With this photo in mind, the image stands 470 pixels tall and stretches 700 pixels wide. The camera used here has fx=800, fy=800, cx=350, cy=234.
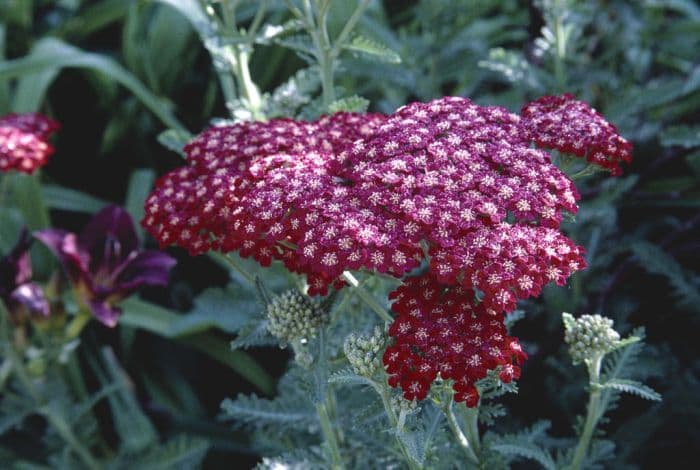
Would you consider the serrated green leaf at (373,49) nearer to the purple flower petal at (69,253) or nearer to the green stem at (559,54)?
the green stem at (559,54)

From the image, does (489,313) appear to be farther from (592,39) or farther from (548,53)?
(592,39)

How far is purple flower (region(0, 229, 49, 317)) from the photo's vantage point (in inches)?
67.8

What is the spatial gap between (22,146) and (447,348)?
1148 millimetres

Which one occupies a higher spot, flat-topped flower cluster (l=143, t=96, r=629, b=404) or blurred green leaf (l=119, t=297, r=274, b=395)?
flat-topped flower cluster (l=143, t=96, r=629, b=404)

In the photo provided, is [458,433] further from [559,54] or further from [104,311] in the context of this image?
[559,54]

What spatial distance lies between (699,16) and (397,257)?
7.49ft

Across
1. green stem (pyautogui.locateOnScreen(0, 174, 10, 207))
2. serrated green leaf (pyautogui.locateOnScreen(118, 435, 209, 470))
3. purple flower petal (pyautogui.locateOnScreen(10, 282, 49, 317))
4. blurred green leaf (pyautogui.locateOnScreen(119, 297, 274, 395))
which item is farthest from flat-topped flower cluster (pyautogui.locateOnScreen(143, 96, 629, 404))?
blurred green leaf (pyautogui.locateOnScreen(119, 297, 274, 395))

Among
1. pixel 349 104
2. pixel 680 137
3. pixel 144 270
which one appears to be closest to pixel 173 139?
pixel 144 270

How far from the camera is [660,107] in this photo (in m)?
2.61

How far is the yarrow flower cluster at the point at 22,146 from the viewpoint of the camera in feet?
5.50

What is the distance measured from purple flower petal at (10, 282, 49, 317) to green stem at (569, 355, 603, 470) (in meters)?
1.15

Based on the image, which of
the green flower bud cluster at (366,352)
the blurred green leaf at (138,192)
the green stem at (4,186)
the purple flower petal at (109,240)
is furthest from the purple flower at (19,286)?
the green flower bud cluster at (366,352)

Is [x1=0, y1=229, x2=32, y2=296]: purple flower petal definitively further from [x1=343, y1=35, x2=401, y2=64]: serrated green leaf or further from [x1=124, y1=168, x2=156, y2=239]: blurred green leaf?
[x1=343, y1=35, x2=401, y2=64]: serrated green leaf

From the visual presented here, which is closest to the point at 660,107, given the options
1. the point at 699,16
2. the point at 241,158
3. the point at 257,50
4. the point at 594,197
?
the point at 699,16
